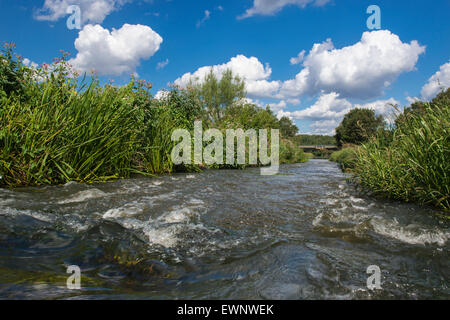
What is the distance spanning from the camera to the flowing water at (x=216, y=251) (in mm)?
1462

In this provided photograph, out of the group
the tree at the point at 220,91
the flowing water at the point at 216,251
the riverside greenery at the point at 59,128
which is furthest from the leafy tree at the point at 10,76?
the tree at the point at 220,91

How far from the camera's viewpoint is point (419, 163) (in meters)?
3.77

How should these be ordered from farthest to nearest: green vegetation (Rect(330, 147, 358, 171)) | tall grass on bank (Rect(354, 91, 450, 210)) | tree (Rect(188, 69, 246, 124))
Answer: tree (Rect(188, 69, 246, 124))
green vegetation (Rect(330, 147, 358, 171))
tall grass on bank (Rect(354, 91, 450, 210))

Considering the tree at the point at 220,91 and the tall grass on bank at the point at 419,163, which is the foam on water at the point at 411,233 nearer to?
the tall grass on bank at the point at 419,163

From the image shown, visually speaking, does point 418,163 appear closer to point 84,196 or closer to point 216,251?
point 216,251

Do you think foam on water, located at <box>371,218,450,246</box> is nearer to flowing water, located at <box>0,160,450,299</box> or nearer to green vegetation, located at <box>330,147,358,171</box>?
flowing water, located at <box>0,160,450,299</box>

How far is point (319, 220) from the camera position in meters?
3.18

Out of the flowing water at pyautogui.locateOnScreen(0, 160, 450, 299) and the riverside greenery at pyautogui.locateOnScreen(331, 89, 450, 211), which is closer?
the flowing water at pyautogui.locateOnScreen(0, 160, 450, 299)

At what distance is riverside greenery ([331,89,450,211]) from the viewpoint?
3451 millimetres

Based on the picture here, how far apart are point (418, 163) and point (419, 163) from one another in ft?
0.23

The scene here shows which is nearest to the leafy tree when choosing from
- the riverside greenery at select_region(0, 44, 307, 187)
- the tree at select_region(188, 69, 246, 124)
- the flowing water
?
the riverside greenery at select_region(0, 44, 307, 187)

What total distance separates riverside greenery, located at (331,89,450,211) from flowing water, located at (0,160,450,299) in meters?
0.38

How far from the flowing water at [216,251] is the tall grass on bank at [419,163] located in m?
0.35
